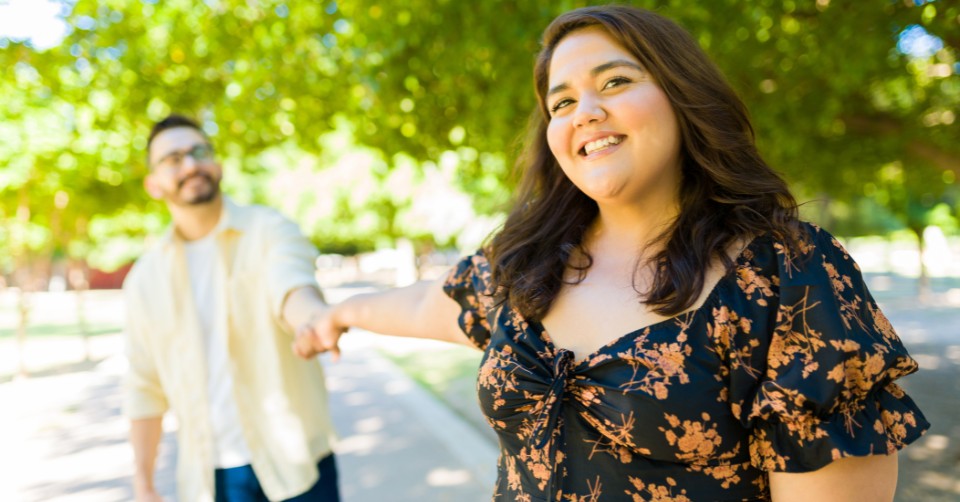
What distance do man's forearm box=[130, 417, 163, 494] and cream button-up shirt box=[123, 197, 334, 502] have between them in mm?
49

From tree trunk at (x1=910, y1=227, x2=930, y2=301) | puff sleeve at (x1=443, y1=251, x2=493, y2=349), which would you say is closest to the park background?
puff sleeve at (x1=443, y1=251, x2=493, y2=349)

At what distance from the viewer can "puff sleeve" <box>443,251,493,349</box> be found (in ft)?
6.77

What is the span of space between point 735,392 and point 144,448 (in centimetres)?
270

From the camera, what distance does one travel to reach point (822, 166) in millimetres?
9141

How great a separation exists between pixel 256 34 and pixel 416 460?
4.94 metres

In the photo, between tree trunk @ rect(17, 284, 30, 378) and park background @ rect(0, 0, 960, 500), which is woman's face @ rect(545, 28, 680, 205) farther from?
tree trunk @ rect(17, 284, 30, 378)

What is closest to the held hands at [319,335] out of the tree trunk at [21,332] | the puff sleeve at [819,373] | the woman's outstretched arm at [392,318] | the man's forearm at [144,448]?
the woman's outstretched arm at [392,318]

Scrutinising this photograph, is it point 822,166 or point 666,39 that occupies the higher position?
point 822,166

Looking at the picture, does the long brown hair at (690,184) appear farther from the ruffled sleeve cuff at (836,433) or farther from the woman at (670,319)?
the ruffled sleeve cuff at (836,433)

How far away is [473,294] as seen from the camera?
212cm

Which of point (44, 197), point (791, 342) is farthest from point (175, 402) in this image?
point (44, 197)

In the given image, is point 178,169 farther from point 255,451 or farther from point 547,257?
point 547,257

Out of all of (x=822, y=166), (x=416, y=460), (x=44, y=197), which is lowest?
(x=416, y=460)

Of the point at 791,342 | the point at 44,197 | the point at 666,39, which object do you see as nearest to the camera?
the point at 791,342
